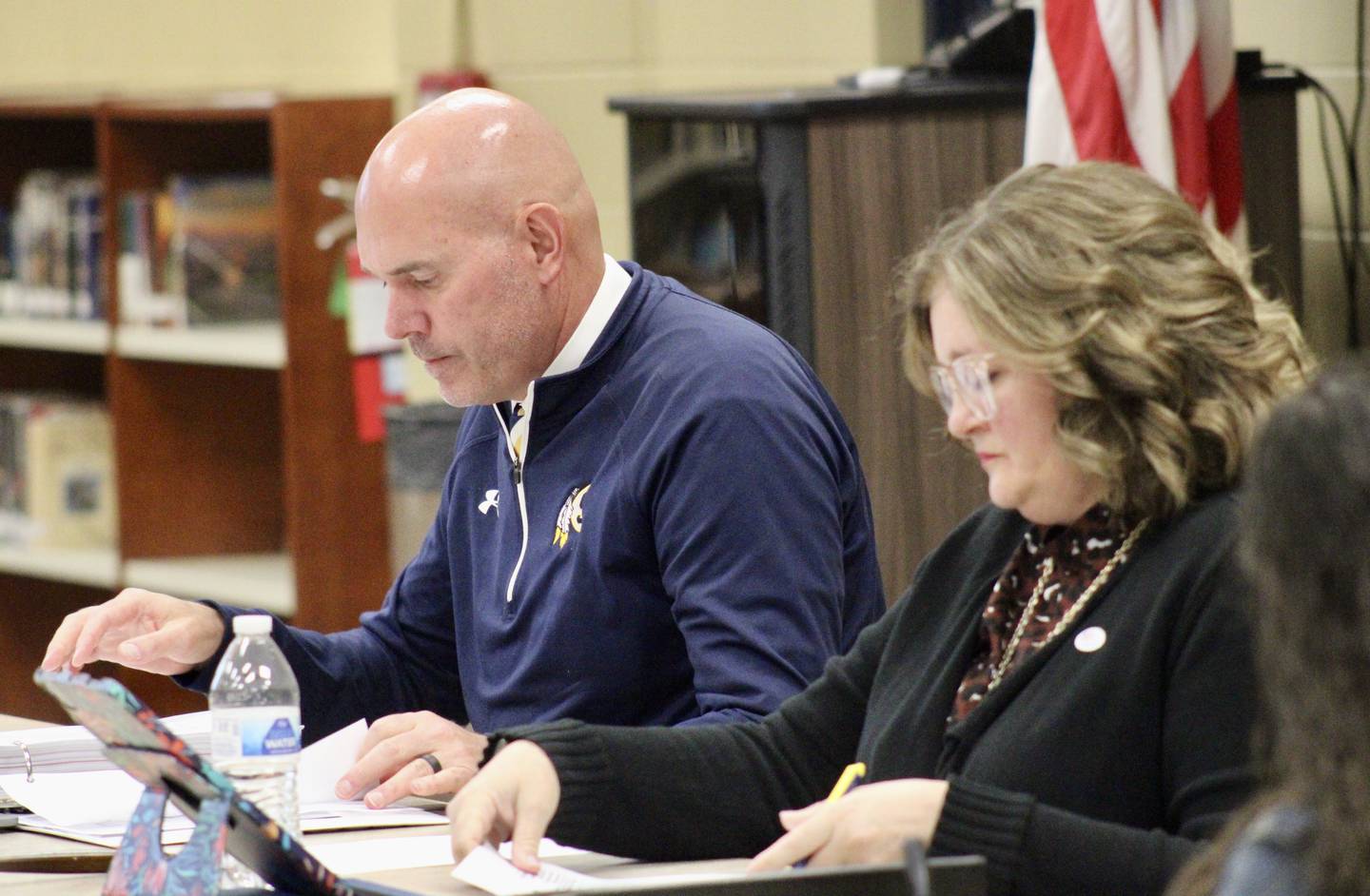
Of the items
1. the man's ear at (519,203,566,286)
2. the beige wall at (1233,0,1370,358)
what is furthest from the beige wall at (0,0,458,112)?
the man's ear at (519,203,566,286)

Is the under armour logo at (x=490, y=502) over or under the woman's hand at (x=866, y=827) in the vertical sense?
over

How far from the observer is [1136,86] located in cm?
255

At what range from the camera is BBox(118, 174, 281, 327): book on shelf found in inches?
168

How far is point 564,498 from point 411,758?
1.08 ft

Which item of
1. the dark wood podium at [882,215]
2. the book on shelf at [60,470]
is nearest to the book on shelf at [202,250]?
the book on shelf at [60,470]

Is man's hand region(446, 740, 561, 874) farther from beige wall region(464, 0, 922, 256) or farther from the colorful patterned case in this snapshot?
beige wall region(464, 0, 922, 256)

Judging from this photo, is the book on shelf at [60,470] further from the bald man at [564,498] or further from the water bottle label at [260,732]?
the water bottle label at [260,732]

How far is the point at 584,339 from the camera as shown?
2.10 meters

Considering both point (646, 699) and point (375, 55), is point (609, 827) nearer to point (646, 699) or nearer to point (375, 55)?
point (646, 699)

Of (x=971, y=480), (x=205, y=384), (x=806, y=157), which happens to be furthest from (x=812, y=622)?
(x=205, y=384)

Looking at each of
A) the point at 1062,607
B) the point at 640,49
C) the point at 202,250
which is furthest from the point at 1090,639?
the point at 202,250

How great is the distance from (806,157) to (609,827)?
4.89 ft

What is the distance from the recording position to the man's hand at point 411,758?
5.95 feet

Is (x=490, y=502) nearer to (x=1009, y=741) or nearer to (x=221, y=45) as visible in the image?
(x=1009, y=741)
